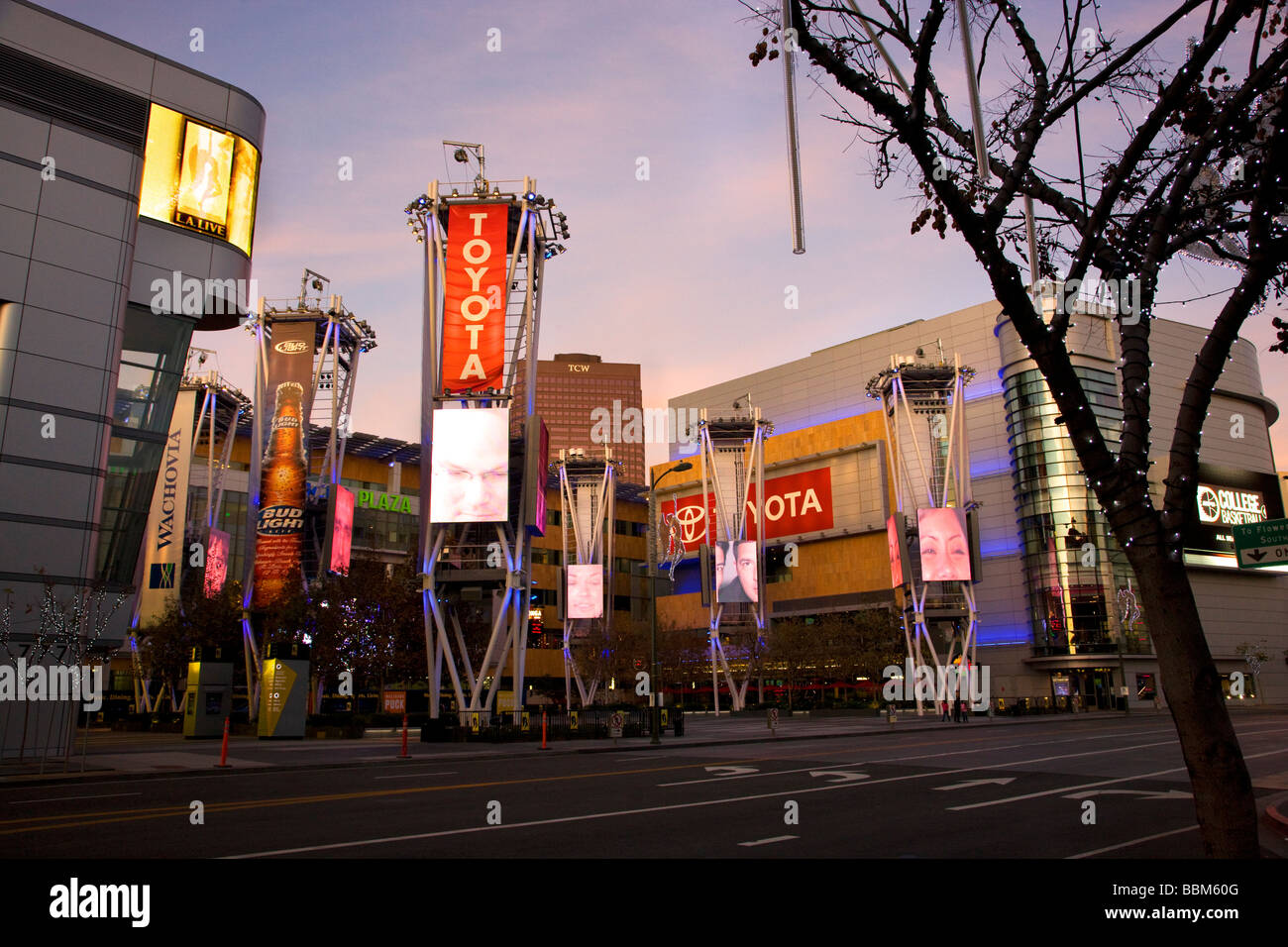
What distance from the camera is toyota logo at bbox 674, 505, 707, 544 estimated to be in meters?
106

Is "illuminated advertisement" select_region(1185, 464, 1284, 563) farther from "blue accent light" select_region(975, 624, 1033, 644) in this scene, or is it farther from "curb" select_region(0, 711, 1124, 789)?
"curb" select_region(0, 711, 1124, 789)

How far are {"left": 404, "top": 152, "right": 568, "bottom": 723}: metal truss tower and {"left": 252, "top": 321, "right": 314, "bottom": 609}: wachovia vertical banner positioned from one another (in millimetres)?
12766

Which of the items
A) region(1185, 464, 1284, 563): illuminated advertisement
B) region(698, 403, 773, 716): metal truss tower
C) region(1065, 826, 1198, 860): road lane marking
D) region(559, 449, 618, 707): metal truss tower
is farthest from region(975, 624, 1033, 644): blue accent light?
region(1065, 826, 1198, 860): road lane marking

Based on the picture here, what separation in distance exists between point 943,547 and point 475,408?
3854 cm

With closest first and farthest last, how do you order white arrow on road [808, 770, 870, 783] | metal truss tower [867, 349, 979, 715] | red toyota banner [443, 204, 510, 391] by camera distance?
white arrow on road [808, 770, 870, 783] < red toyota banner [443, 204, 510, 391] < metal truss tower [867, 349, 979, 715]

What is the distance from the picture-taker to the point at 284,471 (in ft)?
175

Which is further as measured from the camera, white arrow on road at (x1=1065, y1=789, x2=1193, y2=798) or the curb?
the curb

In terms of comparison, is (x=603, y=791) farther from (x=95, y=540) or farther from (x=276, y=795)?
(x=95, y=540)

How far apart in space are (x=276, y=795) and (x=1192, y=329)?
109 m

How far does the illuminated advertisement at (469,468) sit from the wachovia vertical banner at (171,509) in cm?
2973

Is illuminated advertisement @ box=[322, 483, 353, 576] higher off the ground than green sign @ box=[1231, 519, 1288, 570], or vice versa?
illuminated advertisement @ box=[322, 483, 353, 576]

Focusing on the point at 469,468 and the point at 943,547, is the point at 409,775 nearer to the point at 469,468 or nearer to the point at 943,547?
the point at 469,468
